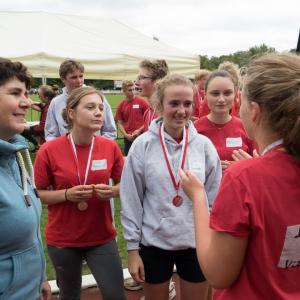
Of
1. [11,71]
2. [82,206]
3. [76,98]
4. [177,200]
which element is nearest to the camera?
[11,71]

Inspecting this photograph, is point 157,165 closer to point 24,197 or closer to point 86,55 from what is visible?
point 24,197

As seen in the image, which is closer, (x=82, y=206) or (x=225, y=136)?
(x=82, y=206)


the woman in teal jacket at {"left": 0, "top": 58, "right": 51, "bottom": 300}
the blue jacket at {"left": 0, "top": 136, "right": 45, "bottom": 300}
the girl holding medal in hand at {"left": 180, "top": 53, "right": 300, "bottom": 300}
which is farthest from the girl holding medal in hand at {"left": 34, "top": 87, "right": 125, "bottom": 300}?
the girl holding medal in hand at {"left": 180, "top": 53, "right": 300, "bottom": 300}

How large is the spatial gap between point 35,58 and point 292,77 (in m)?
6.49

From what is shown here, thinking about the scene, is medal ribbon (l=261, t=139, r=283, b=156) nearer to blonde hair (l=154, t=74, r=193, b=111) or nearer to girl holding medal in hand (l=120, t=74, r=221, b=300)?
girl holding medal in hand (l=120, t=74, r=221, b=300)

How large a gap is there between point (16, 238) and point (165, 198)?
39.3 inches

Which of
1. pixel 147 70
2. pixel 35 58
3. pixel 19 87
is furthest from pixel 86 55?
pixel 19 87

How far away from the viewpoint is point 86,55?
7.38 metres

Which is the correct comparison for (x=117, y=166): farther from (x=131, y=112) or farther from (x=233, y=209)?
(x=131, y=112)

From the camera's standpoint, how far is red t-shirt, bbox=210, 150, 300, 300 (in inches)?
50.1

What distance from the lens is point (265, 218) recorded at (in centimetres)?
128

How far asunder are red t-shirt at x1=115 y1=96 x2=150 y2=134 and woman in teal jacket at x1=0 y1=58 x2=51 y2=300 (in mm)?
6768

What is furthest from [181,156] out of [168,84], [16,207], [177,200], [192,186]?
[16,207]

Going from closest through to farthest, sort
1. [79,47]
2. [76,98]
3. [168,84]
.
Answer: [168,84] → [76,98] → [79,47]
